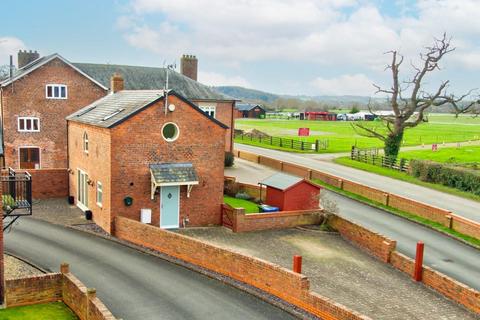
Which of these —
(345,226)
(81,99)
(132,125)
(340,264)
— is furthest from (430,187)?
(81,99)

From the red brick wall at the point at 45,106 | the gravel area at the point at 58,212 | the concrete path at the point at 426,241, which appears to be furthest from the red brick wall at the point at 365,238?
the red brick wall at the point at 45,106

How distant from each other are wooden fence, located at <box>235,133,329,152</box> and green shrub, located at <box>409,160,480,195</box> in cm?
1671

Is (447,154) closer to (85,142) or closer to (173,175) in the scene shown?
(173,175)

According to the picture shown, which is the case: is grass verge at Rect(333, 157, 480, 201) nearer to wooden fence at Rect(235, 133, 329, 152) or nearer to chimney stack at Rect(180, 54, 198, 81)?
wooden fence at Rect(235, 133, 329, 152)

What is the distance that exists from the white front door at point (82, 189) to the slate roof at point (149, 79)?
50.6 ft

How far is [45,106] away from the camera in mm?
35438

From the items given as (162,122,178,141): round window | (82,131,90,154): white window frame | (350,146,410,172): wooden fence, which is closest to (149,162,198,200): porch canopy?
(162,122,178,141): round window

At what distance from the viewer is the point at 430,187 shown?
3528 centimetres

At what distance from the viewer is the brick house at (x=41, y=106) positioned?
34531mm

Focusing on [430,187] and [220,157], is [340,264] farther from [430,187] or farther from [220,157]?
[430,187]

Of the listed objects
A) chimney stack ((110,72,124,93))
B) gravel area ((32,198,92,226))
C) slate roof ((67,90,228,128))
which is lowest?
gravel area ((32,198,92,226))

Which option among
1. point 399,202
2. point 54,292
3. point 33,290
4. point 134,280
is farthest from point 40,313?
point 399,202

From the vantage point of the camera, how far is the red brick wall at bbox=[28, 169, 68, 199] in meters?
28.9

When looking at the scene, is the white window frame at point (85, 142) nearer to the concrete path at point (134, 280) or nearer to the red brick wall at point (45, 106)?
the concrete path at point (134, 280)
